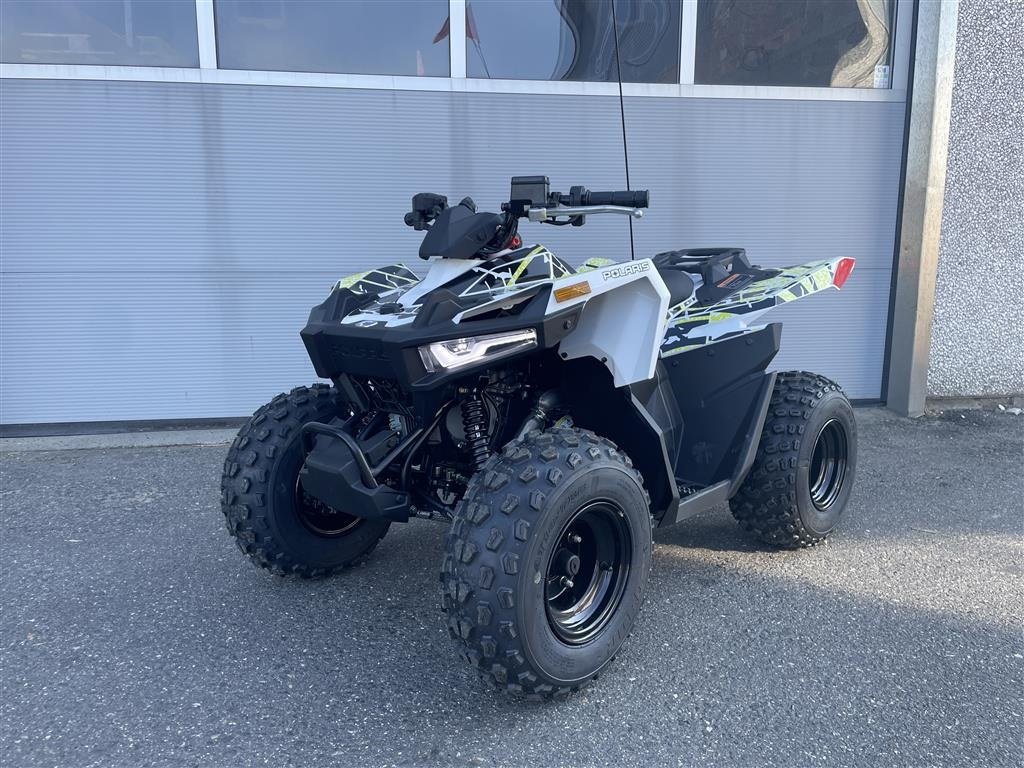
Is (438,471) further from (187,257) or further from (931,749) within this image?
(187,257)

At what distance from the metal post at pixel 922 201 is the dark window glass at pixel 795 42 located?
293 millimetres

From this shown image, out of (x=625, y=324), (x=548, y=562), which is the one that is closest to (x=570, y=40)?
(x=625, y=324)

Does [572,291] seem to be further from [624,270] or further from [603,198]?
[603,198]

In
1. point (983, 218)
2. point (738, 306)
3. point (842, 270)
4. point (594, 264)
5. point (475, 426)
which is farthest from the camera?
point (983, 218)

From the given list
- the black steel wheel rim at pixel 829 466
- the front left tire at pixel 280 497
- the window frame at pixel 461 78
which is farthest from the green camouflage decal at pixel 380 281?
the window frame at pixel 461 78

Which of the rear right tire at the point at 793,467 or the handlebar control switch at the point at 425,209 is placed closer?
the handlebar control switch at the point at 425,209

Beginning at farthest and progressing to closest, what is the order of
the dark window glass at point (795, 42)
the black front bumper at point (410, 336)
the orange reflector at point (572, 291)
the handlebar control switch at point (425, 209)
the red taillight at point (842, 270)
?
the dark window glass at point (795, 42), the red taillight at point (842, 270), the handlebar control switch at point (425, 209), the orange reflector at point (572, 291), the black front bumper at point (410, 336)

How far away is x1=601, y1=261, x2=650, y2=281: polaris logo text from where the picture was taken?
273cm

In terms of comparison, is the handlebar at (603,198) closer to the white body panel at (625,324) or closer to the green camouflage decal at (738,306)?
the white body panel at (625,324)

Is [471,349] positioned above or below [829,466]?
above

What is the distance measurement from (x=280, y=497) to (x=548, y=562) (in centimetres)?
126

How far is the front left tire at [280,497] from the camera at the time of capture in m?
3.16

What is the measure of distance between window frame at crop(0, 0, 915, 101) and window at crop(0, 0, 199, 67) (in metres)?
0.08

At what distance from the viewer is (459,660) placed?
283cm
